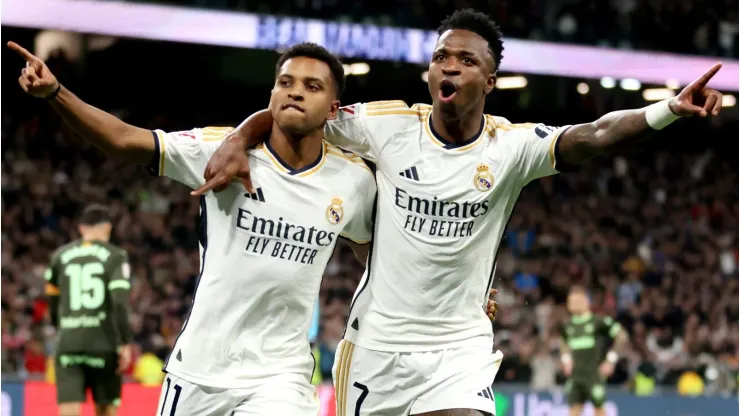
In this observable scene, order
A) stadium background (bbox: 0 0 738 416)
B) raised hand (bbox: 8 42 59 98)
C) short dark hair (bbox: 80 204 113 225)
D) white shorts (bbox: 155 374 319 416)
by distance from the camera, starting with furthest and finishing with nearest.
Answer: stadium background (bbox: 0 0 738 416), short dark hair (bbox: 80 204 113 225), white shorts (bbox: 155 374 319 416), raised hand (bbox: 8 42 59 98)

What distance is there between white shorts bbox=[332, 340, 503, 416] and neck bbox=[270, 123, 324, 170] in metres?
0.88

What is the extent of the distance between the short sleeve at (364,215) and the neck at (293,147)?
274mm

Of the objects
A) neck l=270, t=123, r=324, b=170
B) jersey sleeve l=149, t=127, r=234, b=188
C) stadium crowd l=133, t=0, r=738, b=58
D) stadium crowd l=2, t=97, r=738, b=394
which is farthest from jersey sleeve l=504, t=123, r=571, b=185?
stadium crowd l=133, t=0, r=738, b=58

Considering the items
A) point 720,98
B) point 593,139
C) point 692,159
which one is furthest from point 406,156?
point 692,159

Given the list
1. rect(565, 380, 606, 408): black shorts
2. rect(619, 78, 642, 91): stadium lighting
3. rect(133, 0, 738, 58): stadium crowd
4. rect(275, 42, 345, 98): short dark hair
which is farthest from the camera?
rect(619, 78, 642, 91): stadium lighting

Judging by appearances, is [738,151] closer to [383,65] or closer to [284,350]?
[383,65]

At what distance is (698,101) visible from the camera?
409 centimetres

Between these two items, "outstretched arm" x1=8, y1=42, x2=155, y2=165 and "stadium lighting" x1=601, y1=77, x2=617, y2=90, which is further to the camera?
"stadium lighting" x1=601, y1=77, x2=617, y2=90

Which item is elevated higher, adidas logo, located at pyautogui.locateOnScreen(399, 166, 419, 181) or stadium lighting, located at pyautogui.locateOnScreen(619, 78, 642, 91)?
stadium lighting, located at pyautogui.locateOnScreen(619, 78, 642, 91)

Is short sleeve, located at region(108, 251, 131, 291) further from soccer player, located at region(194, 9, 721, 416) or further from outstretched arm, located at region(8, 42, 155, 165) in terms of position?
outstretched arm, located at region(8, 42, 155, 165)

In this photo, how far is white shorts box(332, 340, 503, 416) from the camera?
4.53m

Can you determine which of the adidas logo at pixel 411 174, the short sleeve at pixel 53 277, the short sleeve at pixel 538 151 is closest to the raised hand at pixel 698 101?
the short sleeve at pixel 538 151

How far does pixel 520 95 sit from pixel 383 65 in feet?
11.1

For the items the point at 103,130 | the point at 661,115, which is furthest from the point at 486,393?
the point at 103,130
